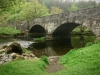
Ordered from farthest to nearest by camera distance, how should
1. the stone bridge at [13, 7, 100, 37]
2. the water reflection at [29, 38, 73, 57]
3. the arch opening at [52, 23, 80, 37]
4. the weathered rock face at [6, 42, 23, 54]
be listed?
the arch opening at [52, 23, 80, 37], the stone bridge at [13, 7, 100, 37], the water reflection at [29, 38, 73, 57], the weathered rock face at [6, 42, 23, 54]

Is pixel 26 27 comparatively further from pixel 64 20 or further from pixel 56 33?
pixel 64 20

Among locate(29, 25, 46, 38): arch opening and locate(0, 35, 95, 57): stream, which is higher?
locate(29, 25, 46, 38): arch opening

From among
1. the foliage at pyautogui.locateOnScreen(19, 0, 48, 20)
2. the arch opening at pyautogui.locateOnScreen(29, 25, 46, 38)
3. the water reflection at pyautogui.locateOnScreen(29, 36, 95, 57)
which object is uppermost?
the foliage at pyautogui.locateOnScreen(19, 0, 48, 20)

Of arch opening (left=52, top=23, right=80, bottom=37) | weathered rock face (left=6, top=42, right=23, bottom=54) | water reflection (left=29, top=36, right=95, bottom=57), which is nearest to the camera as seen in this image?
weathered rock face (left=6, top=42, right=23, bottom=54)

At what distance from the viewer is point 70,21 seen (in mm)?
31797

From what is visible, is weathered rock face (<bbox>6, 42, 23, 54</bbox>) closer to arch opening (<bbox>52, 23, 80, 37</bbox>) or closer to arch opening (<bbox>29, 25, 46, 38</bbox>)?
arch opening (<bbox>52, 23, 80, 37</bbox>)

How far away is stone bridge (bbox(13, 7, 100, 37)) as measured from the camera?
87.7 feet

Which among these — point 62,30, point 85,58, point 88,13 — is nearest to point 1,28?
point 62,30

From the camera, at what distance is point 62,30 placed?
4084cm

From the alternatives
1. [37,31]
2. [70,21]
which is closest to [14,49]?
[70,21]

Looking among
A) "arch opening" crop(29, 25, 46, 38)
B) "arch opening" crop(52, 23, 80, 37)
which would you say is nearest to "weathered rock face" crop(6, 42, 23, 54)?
"arch opening" crop(52, 23, 80, 37)

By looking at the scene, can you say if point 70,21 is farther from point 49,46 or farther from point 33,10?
point 33,10

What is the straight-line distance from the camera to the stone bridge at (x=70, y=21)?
26.7m

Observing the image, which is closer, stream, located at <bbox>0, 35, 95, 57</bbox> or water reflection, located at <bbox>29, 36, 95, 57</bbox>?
water reflection, located at <bbox>29, 36, 95, 57</bbox>
